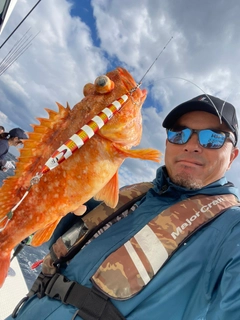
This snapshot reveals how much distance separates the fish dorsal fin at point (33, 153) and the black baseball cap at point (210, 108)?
148 cm

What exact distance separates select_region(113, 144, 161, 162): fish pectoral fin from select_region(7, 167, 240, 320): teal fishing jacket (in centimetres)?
69

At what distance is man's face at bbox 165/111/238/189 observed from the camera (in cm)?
285

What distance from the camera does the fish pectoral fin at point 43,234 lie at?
94.9 inches

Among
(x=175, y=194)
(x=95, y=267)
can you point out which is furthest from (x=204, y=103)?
(x=95, y=267)

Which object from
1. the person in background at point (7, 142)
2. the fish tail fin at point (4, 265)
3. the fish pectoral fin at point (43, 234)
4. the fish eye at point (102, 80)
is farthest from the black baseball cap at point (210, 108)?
the person in background at point (7, 142)

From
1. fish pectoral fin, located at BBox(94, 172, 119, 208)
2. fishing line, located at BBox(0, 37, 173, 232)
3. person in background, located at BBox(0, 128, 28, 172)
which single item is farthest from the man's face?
person in background, located at BBox(0, 128, 28, 172)

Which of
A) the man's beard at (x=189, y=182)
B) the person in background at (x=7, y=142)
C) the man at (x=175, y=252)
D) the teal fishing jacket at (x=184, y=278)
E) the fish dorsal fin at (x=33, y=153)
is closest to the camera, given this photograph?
the teal fishing jacket at (x=184, y=278)

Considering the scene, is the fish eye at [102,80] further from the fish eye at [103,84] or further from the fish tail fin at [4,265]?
the fish tail fin at [4,265]

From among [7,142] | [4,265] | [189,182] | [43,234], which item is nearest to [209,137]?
[189,182]

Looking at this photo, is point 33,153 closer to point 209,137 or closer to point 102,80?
point 102,80

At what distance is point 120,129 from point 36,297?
6.71 ft

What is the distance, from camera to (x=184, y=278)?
198 cm

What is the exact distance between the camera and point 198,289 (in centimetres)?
192

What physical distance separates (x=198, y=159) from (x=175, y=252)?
1196mm
